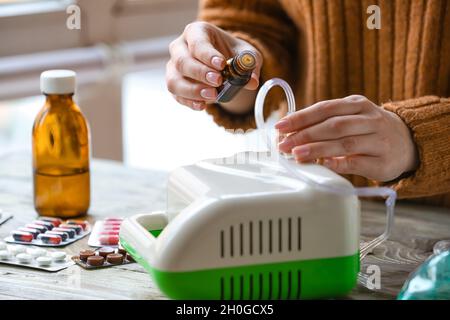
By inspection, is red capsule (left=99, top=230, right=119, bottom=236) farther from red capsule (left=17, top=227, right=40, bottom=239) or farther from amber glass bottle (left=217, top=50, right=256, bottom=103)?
amber glass bottle (left=217, top=50, right=256, bottom=103)

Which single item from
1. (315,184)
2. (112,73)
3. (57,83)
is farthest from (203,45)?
(112,73)

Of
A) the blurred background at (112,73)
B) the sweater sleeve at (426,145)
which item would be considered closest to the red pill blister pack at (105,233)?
the sweater sleeve at (426,145)

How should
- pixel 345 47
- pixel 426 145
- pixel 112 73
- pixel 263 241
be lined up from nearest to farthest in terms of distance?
pixel 263 241, pixel 426 145, pixel 345 47, pixel 112 73

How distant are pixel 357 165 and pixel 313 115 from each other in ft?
0.29

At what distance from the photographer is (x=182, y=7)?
7.02 ft

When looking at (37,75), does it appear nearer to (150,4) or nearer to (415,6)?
(150,4)

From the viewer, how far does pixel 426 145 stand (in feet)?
3.29

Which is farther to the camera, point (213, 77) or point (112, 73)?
point (112, 73)

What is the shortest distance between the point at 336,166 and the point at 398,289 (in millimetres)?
146

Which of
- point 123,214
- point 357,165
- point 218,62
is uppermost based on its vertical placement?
point 218,62

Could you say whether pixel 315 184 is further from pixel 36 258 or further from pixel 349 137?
pixel 36 258

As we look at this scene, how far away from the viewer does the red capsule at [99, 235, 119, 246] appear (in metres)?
1.00

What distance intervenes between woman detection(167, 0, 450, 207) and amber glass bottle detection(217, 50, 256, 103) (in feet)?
A: 0.04
